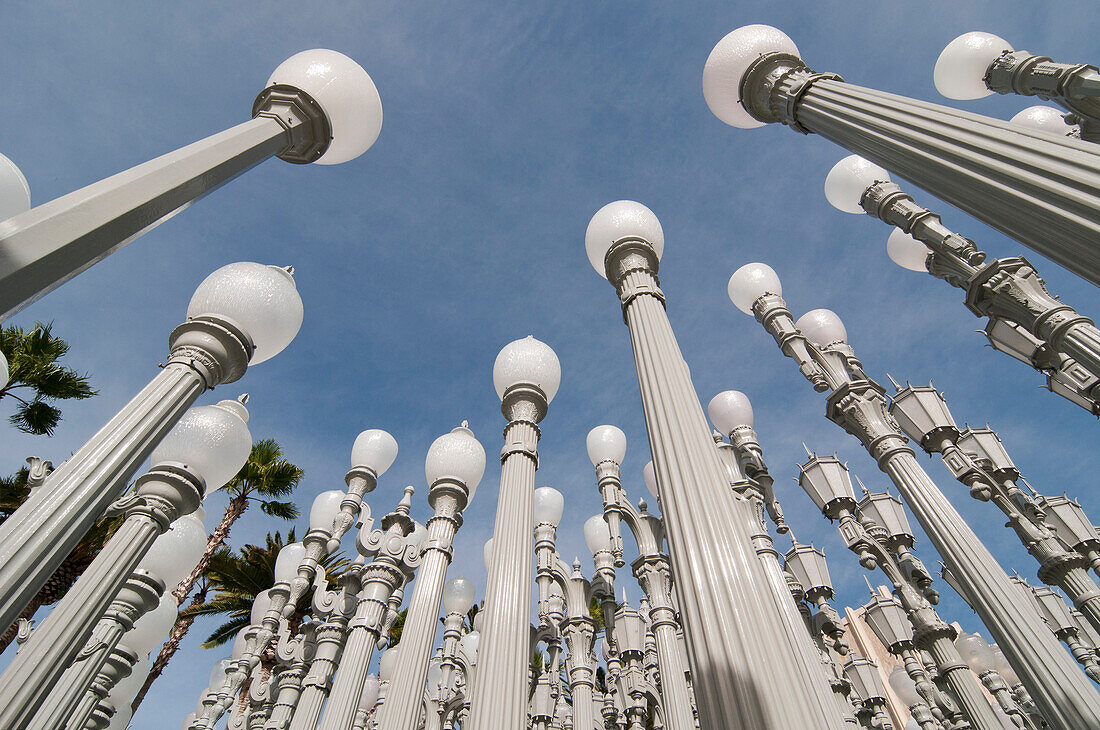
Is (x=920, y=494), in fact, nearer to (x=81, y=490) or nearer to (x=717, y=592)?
(x=717, y=592)

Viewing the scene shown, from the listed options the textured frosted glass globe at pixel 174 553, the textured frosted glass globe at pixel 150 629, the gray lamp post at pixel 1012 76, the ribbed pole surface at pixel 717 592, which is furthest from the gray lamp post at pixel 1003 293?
the textured frosted glass globe at pixel 150 629

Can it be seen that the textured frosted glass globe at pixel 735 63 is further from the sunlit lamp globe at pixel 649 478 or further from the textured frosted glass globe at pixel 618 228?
the sunlit lamp globe at pixel 649 478

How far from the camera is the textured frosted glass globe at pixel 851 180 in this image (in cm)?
811

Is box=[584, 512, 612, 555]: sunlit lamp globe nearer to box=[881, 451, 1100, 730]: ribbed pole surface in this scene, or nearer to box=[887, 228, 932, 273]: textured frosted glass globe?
box=[881, 451, 1100, 730]: ribbed pole surface

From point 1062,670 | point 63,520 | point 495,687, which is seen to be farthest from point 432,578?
point 1062,670

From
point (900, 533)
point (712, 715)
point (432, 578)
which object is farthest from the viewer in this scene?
point (900, 533)

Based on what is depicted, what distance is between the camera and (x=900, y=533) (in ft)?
27.8

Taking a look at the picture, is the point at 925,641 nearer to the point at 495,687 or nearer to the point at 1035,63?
the point at 495,687

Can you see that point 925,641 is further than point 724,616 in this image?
Yes

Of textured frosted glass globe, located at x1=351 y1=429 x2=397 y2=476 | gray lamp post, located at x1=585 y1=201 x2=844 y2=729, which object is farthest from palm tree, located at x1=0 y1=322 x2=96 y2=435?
gray lamp post, located at x1=585 y1=201 x2=844 y2=729

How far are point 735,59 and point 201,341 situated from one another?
199 inches

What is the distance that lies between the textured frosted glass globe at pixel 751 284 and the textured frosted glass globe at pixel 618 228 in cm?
522

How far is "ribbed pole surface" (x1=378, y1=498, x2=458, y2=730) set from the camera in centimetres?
614

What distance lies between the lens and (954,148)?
3293mm
